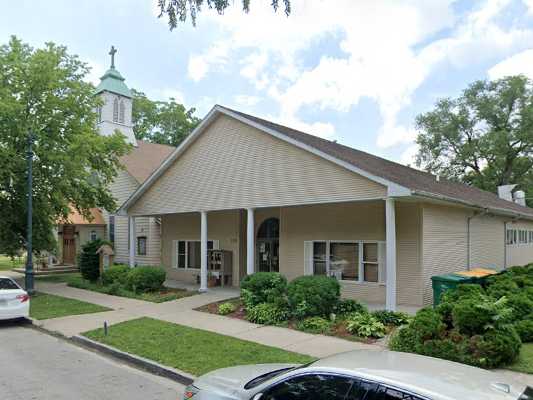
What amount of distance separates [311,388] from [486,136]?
131ft

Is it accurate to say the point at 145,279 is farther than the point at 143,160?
No

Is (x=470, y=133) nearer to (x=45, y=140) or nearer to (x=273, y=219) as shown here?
(x=273, y=219)

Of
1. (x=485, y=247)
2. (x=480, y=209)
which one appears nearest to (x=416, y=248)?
(x=480, y=209)

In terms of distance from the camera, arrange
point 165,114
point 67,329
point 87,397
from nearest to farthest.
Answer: point 87,397 → point 67,329 → point 165,114

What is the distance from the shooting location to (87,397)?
20.1ft

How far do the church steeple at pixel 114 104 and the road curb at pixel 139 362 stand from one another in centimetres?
2258

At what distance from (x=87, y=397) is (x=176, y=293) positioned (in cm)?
979

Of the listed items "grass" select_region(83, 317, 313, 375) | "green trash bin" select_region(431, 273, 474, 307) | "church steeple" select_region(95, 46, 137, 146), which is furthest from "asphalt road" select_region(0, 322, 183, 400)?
"church steeple" select_region(95, 46, 137, 146)

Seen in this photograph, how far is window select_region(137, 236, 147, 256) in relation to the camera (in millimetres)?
24828

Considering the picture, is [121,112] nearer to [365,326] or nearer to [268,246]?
[268,246]

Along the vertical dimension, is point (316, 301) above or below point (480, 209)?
below

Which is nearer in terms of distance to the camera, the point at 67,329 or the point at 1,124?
the point at 67,329

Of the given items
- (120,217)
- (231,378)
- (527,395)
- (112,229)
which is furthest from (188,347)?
(112,229)

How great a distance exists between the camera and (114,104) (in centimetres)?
3111
